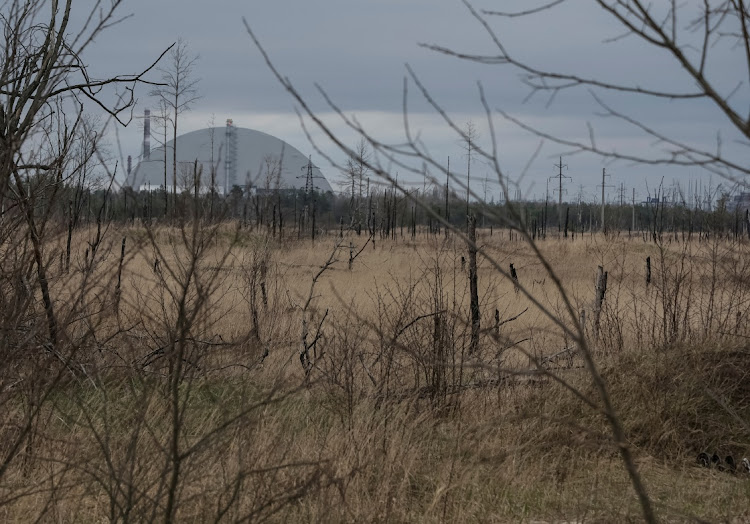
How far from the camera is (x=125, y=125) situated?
20.8ft

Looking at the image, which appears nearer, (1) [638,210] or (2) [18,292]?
(2) [18,292]

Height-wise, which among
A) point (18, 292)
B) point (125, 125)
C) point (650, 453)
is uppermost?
point (125, 125)

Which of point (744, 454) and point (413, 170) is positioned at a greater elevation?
point (413, 170)

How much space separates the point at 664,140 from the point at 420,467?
3413 millimetres

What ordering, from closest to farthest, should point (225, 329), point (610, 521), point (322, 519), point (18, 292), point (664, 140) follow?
point (664, 140) < point (18, 292) < point (322, 519) < point (610, 521) < point (225, 329)

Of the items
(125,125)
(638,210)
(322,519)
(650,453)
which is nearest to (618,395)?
(650,453)

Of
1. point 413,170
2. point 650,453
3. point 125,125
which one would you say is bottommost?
point 650,453

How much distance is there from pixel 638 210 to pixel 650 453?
299 feet

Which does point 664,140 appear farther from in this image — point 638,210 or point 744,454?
→ point 638,210

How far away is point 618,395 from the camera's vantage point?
6449 mm

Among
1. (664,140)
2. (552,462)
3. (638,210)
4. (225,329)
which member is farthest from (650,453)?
(638,210)

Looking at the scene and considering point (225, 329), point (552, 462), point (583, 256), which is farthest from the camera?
point (583, 256)

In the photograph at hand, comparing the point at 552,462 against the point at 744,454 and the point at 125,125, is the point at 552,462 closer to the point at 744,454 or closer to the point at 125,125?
the point at 744,454

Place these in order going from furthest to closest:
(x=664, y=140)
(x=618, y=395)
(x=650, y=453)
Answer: (x=618, y=395)
(x=650, y=453)
(x=664, y=140)
